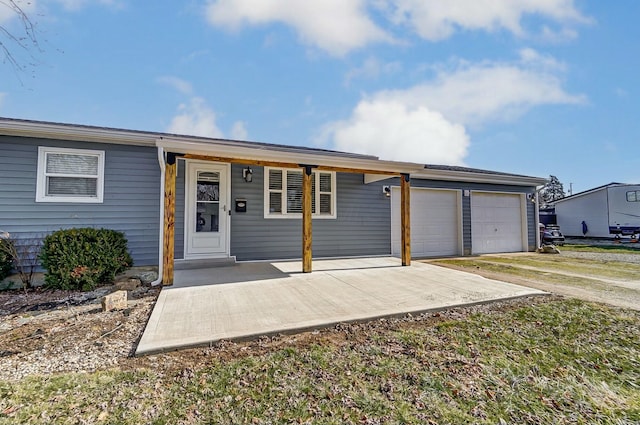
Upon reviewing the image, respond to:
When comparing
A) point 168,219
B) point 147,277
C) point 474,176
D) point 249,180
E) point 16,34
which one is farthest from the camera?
point 474,176

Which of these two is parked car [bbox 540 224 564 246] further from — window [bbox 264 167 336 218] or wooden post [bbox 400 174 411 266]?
window [bbox 264 167 336 218]

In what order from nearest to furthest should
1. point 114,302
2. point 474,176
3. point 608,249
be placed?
point 114,302, point 474,176, point 608,249

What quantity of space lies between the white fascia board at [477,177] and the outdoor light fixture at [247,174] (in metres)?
5.06

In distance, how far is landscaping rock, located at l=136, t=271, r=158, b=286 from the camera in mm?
5333

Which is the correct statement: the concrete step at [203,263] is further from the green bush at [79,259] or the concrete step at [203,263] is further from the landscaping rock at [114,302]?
the landscaping rock at [114,302]

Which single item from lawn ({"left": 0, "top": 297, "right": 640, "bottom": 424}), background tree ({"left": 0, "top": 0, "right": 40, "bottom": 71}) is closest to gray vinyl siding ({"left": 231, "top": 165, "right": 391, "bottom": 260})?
background tree ({"left": 0, "top": 0, "right": 40, "bottom": 71})

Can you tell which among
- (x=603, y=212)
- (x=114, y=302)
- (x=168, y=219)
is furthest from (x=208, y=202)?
(x=603, y=212)

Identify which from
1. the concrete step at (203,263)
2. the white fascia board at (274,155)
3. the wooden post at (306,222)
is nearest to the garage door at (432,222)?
the white fascia board at (274,155)

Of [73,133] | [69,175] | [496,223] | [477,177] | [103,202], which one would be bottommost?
[496,223]

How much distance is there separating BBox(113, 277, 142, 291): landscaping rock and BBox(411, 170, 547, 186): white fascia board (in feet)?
25.3

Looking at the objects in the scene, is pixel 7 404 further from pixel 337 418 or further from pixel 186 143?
pixel 186 143

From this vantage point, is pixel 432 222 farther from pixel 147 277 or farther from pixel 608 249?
pixel 608 249

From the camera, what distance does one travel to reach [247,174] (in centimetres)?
679

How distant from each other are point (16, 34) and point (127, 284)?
403cm
